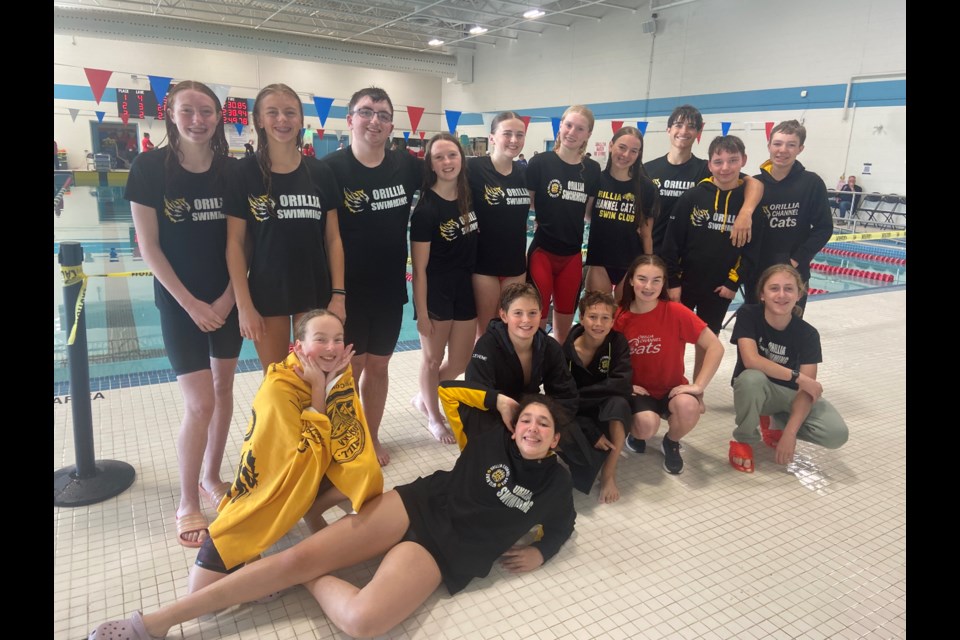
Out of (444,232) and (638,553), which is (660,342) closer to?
(638,553)

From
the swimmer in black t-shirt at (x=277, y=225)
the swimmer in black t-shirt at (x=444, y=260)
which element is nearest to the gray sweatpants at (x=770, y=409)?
the swimmer in black t-shirt at (x=444, y=260)

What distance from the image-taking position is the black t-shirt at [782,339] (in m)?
2.87

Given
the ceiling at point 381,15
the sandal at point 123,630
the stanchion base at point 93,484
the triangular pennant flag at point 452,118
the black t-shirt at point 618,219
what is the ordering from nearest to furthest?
the sandal at point 123,630, the stanchion base at point 93,484, the black t-shirt at point 618,219, the triangular pennant flag at point 452,118, the ceiling at point 381,15

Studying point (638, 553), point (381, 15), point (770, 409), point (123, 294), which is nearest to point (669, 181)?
point (770, 409)

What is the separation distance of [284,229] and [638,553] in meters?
1.81

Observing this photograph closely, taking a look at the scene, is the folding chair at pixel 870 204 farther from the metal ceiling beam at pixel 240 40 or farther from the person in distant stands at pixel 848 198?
the metal ceiling beam at pixel 240 40

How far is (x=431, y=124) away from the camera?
76.4 feet

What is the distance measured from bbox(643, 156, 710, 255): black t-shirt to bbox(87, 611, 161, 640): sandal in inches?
117

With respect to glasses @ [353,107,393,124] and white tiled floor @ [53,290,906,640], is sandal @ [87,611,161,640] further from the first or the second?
glasses @ [353,107,393,124]

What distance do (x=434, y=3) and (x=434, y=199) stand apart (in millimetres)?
15078

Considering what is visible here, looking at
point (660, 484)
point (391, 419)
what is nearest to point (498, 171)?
point (391, 419)

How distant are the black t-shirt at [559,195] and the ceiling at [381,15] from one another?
13.7 m

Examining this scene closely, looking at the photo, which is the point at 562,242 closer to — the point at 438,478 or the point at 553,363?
the point at 553,363
